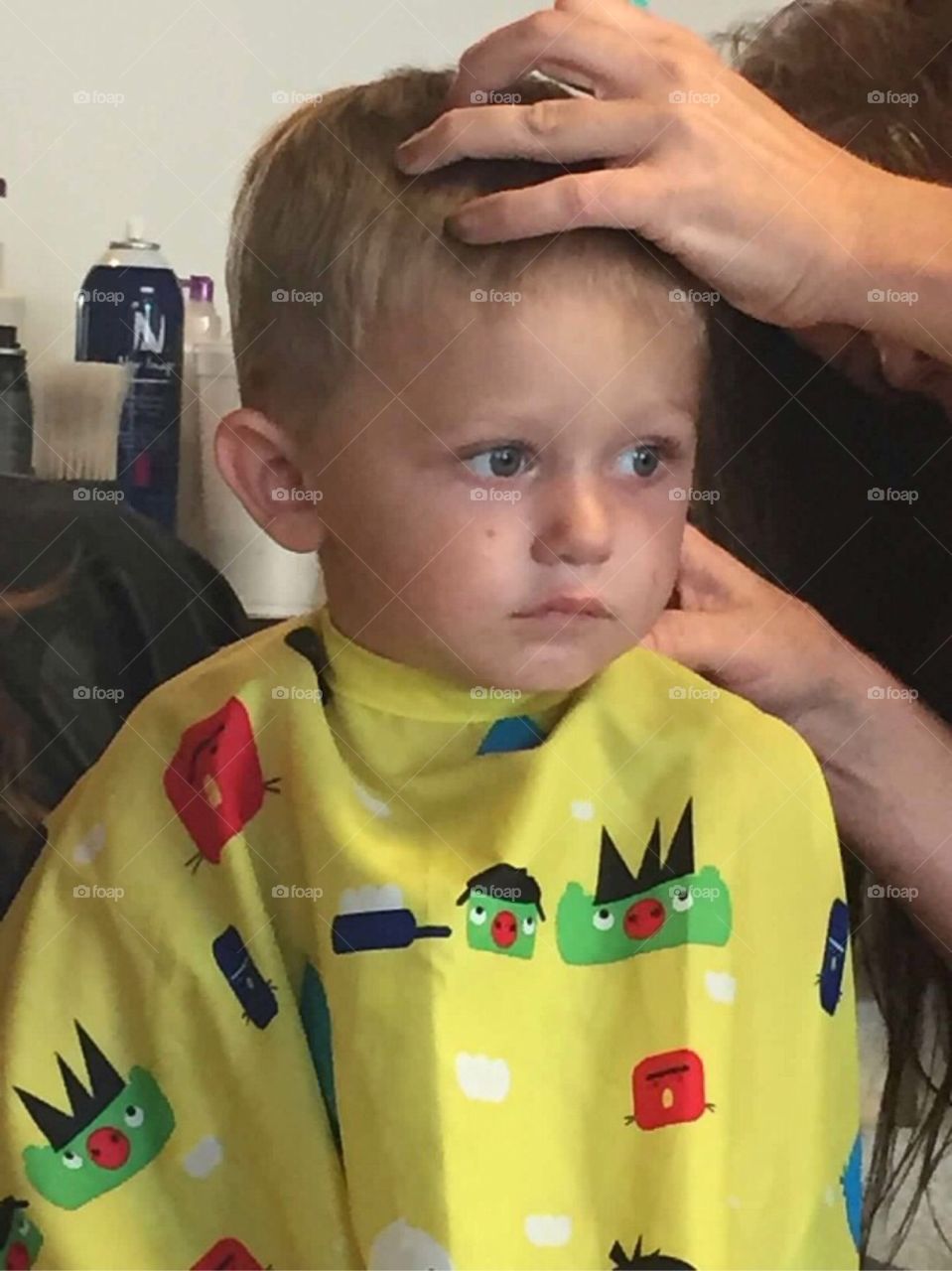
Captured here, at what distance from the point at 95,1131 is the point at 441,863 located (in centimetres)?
22

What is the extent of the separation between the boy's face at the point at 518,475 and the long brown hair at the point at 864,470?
10.4 inches

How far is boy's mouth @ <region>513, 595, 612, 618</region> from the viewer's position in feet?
2.19

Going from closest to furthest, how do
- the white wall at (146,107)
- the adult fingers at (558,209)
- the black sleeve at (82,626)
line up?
the adult fingers at (558,209) → the black sleeve at (82,626) → the white wall at (146,107)

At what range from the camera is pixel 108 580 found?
39.5 inches

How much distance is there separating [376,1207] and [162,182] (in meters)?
1.09

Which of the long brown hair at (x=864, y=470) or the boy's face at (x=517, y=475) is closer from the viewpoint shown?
the boy's face at (x=517, y=475)

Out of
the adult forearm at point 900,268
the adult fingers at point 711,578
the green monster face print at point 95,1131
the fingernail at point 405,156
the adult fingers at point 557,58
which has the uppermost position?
the adult fingers at point 557,58

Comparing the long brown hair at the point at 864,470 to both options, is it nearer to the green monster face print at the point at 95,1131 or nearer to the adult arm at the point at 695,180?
the adult arm at the point at 695,180

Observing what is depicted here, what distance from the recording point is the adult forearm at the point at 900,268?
76cm

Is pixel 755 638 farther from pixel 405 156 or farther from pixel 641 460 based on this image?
pixel 405 156

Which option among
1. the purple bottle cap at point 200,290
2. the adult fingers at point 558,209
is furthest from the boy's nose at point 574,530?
the purple bottle cap at point 200,290

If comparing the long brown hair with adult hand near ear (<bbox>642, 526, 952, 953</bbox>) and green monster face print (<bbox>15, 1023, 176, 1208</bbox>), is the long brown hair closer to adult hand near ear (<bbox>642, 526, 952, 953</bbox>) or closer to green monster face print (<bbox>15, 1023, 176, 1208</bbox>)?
adult hand near ear (<bbox>642, 526, 952, 953</bbox>)

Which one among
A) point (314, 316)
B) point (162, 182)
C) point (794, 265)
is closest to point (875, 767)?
point (794, 265)

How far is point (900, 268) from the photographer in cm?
77
